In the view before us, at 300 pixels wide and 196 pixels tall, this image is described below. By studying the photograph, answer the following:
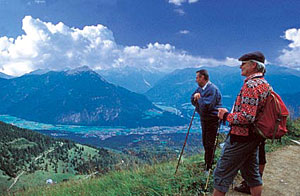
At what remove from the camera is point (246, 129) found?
87.0 inches

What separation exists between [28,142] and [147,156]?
89.1 metres

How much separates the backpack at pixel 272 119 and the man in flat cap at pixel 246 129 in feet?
0.22

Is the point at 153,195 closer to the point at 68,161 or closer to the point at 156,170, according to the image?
the point at 156,170

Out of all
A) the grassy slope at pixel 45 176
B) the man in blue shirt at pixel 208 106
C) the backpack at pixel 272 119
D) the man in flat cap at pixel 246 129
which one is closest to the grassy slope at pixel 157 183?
the man in blue shirt at pixel 208 106

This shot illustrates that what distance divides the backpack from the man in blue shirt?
1.64 metres

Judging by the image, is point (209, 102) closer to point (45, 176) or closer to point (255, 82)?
point (255, 82)

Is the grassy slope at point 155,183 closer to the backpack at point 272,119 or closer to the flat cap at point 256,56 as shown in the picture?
the backpack at point 272,119

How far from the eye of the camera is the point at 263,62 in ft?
7.63

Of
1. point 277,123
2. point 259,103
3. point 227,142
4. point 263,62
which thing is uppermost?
point 263,62

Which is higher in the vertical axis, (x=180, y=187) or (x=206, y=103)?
(x=206, y=103)

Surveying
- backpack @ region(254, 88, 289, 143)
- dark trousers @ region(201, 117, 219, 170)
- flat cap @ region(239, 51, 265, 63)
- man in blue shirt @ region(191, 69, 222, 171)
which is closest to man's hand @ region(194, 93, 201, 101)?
man in blue shirt @ region(191, 69, 222, 171)

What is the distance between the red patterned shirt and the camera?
A: 2104 millimetres

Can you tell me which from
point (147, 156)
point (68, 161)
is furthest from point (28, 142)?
point (147, 156)

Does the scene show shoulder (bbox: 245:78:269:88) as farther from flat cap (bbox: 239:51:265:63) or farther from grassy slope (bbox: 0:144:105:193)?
grassy slope (bbox: 0:144:105:193)
